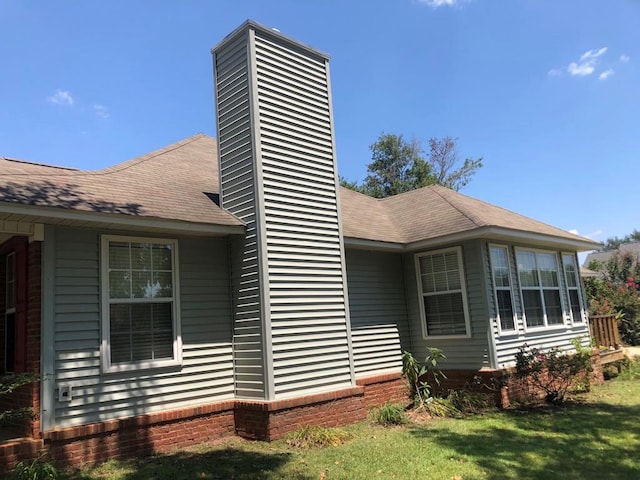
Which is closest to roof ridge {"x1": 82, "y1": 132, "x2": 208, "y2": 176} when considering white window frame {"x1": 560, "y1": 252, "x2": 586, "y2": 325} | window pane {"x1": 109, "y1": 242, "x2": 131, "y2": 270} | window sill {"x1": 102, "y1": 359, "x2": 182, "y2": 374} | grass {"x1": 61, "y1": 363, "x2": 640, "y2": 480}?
window pane {"x1": 109, "y1": 242, "x2": 131, "y2": 270}

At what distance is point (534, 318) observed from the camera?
1144 centimetres

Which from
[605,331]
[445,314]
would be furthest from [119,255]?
[605,331]

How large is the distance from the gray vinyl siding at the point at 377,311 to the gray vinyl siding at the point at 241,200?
111 inches

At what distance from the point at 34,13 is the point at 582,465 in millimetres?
10979

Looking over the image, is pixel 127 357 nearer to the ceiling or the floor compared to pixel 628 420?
nearer to the ceiling

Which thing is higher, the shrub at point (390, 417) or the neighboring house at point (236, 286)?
the neighboring house at point (236, 286)

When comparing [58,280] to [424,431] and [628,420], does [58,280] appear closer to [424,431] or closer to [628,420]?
[424,431]

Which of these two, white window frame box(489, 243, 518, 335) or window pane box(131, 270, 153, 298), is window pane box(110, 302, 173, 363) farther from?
white window frame box(489, 243, 518, 335)

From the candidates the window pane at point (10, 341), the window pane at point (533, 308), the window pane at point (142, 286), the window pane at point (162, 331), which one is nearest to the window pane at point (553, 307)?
the window pane at point (533, 308)

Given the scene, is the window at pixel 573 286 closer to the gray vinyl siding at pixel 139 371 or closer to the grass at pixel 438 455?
the grass at pixel 438 455

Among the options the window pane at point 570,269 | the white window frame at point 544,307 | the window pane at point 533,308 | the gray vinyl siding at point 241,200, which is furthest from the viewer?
the window pane at point 570,269

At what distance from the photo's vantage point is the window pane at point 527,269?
37.1ft

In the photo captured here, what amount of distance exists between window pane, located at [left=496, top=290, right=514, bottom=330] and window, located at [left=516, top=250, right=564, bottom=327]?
63 cm

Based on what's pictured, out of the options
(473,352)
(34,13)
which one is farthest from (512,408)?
(34,13)
